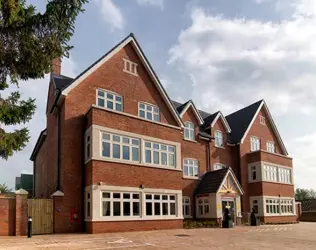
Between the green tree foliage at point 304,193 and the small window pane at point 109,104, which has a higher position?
the small window pane at point 109,104

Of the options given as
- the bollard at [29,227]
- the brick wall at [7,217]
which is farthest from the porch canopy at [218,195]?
the brick wall at [7,217]

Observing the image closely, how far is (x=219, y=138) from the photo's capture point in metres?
33.9

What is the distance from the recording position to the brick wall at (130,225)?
2019 centimetres

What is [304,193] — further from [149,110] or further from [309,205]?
[149,110]

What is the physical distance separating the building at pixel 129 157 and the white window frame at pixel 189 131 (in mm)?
86

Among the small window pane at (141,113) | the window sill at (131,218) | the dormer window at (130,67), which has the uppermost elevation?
the dormer window at (130,67)

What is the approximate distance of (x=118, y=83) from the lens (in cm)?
2480

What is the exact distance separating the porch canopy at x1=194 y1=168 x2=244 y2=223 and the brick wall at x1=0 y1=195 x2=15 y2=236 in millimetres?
15017

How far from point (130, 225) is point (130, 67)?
1098 centimetres

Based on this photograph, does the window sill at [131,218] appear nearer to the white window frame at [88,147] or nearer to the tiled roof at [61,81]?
the white window frame at [88,147]

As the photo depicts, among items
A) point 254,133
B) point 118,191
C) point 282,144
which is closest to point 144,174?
point 118,191

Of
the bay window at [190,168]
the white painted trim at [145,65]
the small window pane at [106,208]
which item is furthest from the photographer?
the bay window at [190,168]

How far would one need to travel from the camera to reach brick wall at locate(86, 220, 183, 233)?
20192mm

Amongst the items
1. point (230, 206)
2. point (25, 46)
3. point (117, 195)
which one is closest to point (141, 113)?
point (117, 195)
